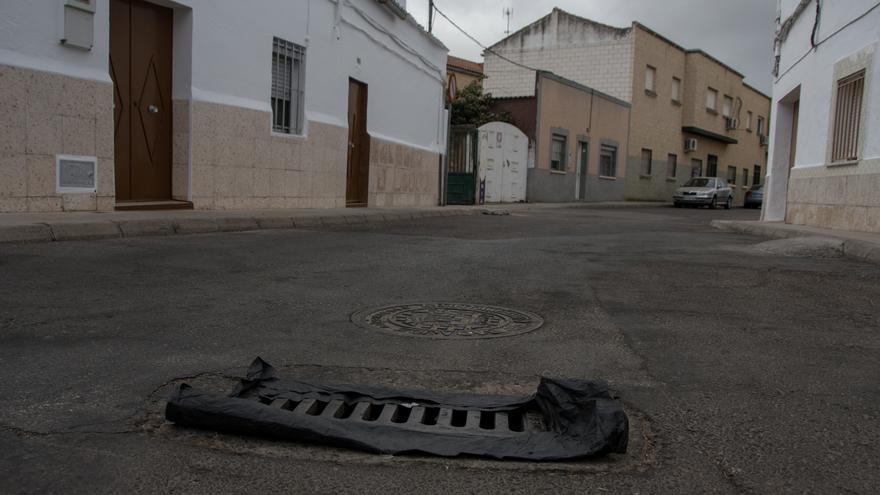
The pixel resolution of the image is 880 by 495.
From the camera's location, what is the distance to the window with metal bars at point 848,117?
35.6 feet

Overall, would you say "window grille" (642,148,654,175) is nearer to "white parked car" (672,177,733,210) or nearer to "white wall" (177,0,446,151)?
"white parked car" (672,177,733,210)

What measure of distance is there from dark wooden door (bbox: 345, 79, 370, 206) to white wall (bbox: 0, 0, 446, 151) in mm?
233

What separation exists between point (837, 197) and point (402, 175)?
9.56 m

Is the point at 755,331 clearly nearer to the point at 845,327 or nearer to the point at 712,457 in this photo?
the point at 845,327

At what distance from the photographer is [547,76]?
26.3 m

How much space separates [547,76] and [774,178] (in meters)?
12.3

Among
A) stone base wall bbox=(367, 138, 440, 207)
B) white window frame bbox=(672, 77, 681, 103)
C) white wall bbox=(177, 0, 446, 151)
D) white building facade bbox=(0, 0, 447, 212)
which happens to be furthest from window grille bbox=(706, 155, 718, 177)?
white building facade bbox=(0, 0, 447, 212)

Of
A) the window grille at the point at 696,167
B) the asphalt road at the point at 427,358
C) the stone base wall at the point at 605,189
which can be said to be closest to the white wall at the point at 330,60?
the asphalt road at the point at 427,358


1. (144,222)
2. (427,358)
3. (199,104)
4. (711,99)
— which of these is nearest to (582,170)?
(711,99)

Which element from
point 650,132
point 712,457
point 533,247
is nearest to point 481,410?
point 712,457

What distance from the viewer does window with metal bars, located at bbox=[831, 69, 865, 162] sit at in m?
10.8

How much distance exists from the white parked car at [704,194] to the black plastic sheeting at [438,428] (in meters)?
29.8

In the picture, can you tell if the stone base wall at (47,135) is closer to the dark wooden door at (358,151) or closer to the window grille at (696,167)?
the dark wooden door at (358,151)

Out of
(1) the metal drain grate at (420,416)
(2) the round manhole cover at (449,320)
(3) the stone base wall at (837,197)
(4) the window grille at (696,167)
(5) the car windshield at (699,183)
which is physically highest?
(4) the window grille at (696,167)
